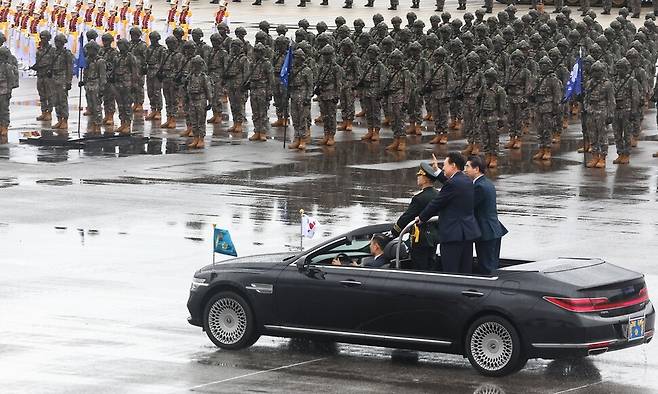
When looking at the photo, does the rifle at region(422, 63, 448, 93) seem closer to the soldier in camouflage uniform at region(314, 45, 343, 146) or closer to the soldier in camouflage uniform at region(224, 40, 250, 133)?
the soldier in camouflage uniform at region(314, 45, 343, 146)

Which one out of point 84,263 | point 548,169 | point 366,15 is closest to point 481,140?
point 548,169

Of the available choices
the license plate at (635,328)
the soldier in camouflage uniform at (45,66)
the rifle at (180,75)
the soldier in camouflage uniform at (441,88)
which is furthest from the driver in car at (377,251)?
the soldier in camouflage uniform at (45,66)

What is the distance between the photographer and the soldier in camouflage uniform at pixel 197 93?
3041 centimetres

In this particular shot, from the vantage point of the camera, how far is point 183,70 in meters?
33.1

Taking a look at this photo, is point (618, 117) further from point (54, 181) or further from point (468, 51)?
point (54, 181)

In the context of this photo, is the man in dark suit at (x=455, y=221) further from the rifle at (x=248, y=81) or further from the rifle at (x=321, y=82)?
the rifle at (x=248, y=81)

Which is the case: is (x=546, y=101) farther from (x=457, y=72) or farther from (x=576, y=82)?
(x=457, y=72)

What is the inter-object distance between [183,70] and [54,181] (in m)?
8.23

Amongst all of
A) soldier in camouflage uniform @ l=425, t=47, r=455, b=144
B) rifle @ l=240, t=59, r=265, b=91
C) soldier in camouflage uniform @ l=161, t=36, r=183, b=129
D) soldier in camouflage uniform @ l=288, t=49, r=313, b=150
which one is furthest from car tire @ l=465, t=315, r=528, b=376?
soldier in camouflage uniform @ l=161, t=36, r=183, b=129

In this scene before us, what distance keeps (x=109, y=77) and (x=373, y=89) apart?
5.40 meters

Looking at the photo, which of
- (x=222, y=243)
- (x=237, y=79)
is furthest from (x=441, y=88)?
(x=222, y=243)

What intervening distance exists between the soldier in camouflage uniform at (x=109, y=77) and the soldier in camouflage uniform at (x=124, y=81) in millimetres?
95

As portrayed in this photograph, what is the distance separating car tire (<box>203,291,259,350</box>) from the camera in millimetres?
14453

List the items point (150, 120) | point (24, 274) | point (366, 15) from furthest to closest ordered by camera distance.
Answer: point (366, 15) < point (150, 120) < point (24, 274)
